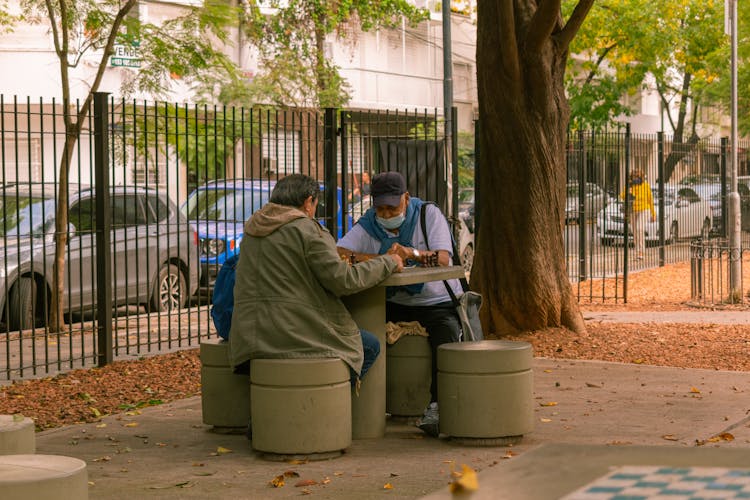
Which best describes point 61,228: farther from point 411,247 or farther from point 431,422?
point 431,422

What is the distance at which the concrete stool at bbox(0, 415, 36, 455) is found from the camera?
575 cm

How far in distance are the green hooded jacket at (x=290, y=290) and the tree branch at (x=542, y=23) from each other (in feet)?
17.4

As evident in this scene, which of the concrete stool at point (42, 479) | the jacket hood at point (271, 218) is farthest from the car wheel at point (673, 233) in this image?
the concrete stool at point (42, 479)

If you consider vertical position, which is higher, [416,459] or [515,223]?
[515,223]

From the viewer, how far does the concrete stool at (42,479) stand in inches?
179

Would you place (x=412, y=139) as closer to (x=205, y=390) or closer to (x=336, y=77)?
(x=205, y=390)

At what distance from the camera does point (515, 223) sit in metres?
12.5

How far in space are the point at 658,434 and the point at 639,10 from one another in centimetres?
2844

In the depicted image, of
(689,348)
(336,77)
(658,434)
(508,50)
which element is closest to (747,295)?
(689,348)

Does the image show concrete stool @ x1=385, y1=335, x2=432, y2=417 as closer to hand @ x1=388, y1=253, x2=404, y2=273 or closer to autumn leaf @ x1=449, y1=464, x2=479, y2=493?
hand @ x1=388, y1=253, x2=404, y2=273

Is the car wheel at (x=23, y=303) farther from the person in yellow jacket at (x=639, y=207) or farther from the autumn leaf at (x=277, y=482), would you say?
the person in yellow jacket at (x=639, y=207)

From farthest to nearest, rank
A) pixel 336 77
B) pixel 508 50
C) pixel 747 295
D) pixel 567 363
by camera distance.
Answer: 1. pixel 336 77
2. pixel 747 295
3. pixel 508 50
4. pixel 567 363

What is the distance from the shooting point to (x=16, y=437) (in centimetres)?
579

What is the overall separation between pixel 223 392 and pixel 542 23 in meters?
5.52
